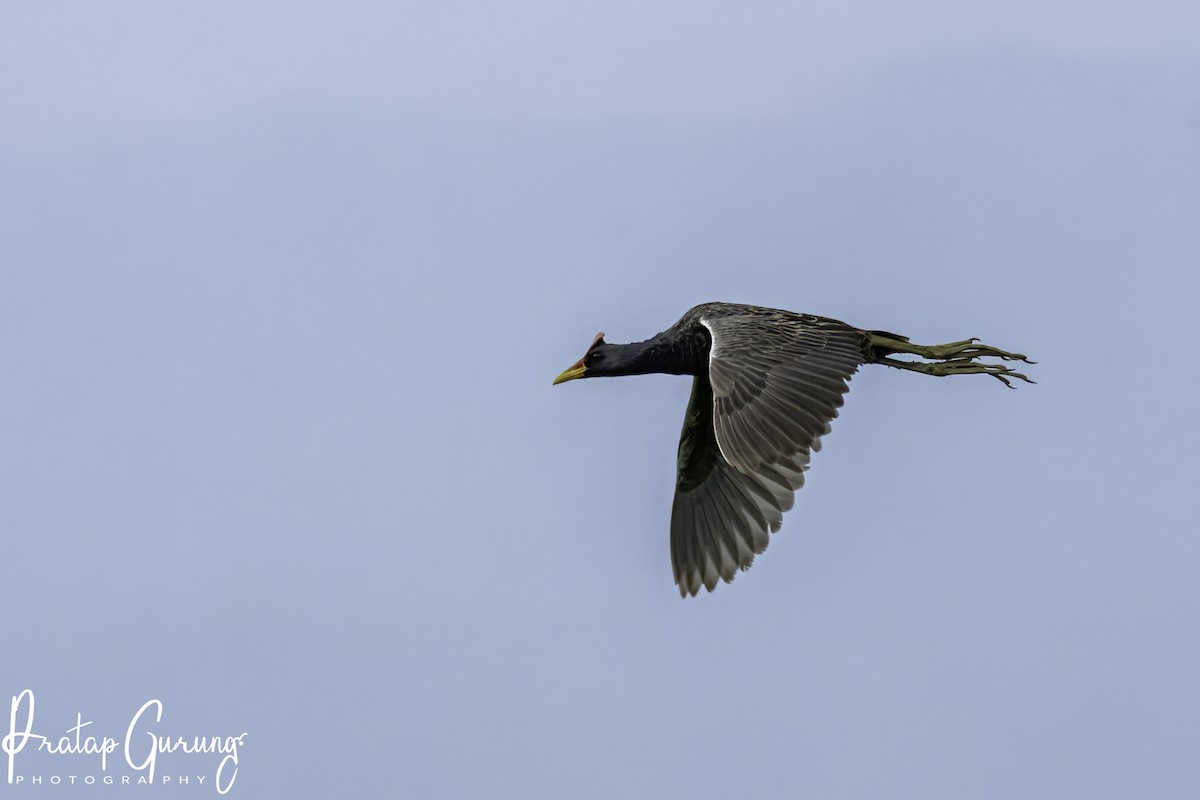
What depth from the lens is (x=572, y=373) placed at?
1514cm

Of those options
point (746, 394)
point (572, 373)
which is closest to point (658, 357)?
point (572, 373)

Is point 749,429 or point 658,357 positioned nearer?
point 749,429

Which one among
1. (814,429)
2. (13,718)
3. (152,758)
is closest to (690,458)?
(814,429)

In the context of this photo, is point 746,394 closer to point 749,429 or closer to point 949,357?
point 749,429

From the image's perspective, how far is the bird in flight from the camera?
12156 millimetres

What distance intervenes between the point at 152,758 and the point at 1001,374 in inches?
351

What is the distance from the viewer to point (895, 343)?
14.4m

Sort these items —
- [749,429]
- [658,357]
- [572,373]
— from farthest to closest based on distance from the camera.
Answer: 1. [572,373]
2. [658,357]
3. [749,429]

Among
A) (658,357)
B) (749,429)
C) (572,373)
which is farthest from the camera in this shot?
(572,373)

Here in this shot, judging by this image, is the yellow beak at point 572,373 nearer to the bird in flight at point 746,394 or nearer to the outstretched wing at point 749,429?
the bird in flight at point 746,394

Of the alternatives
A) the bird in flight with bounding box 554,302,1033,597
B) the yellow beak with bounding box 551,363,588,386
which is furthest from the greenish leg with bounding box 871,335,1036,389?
the yellow beak with bounding box 551,363,588,386

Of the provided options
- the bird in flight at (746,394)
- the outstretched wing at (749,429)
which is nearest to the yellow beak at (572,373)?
the bird in flight at (746,394)

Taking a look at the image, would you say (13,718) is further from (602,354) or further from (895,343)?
(895,343)

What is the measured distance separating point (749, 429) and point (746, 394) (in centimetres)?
37
